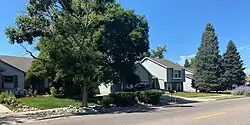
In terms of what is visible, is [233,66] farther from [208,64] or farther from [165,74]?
[165,74]

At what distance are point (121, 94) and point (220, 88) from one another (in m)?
35.7

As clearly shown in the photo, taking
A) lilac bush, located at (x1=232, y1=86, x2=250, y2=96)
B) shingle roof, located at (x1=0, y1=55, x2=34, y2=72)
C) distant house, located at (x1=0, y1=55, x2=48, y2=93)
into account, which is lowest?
lilac bush, located at (x1=232, y1=86, x2=250, y2=96)

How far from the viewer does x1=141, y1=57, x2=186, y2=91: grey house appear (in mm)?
62156

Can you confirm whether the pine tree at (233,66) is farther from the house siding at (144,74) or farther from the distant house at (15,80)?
the distant house at (15,80)

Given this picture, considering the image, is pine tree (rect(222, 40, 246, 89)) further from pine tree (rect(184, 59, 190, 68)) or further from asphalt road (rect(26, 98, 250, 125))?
asphalt road (rect(26, 98, 250, 125))

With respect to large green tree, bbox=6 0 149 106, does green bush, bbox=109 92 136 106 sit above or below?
below

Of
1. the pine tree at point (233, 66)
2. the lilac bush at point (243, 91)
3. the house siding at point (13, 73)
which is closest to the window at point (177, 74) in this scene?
the lilac bush at point (243, 91)

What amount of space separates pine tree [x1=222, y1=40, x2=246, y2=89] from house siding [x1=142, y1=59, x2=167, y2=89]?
18137 millimetres

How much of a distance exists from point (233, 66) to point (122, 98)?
51.0 metres

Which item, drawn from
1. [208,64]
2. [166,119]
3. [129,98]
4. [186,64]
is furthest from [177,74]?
[186,64]

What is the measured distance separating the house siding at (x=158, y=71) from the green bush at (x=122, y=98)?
31.9 meters

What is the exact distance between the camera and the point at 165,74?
6181 cm

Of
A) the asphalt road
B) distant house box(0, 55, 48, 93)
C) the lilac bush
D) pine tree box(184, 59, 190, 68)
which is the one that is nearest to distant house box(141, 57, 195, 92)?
the lilac bush

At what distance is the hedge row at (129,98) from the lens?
1149 inches
